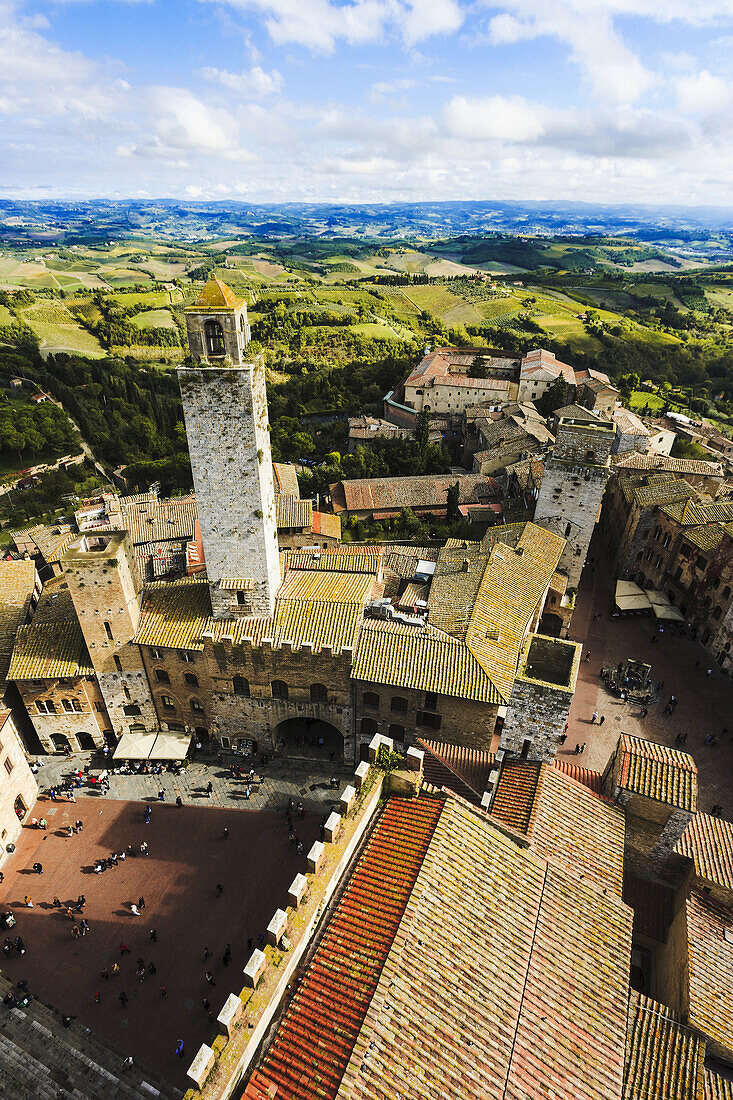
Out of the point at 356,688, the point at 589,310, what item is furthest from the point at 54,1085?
the point at 589,310

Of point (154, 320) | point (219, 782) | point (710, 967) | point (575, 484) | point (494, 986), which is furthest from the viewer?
point (154, 320)

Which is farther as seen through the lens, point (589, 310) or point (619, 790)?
point (589, 310)

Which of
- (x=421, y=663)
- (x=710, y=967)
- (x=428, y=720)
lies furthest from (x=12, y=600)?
(x=710, y=967)

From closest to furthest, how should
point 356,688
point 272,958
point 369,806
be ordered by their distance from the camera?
point 272,958, point 369,806, point 356,688

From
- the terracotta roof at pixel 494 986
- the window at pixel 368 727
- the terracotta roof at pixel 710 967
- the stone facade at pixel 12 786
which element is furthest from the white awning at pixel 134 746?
the terracotta roof at pixel 710 967

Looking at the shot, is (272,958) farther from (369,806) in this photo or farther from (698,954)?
(698,954)

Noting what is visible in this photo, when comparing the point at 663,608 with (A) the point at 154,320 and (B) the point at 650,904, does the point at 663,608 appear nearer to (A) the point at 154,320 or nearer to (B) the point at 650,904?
(B) the point at 650,904

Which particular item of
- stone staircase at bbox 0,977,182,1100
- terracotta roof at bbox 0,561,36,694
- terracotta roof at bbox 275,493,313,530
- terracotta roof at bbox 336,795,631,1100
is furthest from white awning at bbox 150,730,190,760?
terracotta roof at bbox 275,493,313,530
